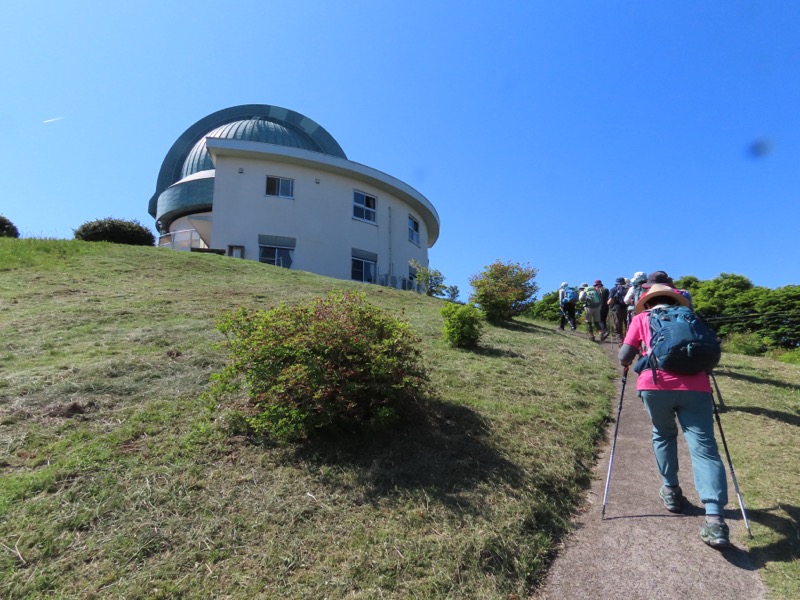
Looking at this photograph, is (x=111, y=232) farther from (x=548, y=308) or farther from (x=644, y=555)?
(x=644, y=555)

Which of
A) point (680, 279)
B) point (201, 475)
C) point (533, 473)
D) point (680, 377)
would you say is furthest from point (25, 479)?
point (680, 279)

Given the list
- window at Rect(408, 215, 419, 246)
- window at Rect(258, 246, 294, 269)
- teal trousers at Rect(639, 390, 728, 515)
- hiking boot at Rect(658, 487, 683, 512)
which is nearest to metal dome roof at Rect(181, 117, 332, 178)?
window at Rect(408, 215, 419, 246)

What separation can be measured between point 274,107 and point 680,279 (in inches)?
1016

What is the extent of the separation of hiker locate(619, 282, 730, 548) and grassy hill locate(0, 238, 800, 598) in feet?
1.27

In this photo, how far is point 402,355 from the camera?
4539 mm

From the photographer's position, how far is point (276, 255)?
69.8ft

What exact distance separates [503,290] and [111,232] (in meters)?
16.9

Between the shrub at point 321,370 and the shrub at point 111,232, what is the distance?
732 inches

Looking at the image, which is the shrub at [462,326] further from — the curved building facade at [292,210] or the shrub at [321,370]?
the curved building facade at [292,210]

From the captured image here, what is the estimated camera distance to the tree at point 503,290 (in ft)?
40.3

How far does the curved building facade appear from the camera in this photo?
21094 millimetres

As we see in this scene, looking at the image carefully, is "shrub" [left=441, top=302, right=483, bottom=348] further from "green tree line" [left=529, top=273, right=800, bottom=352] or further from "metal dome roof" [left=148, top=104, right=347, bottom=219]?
"metal dome roof" [left=148, top=104, right=347, bottom=219]

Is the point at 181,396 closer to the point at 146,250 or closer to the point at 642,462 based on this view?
the point at 642,462

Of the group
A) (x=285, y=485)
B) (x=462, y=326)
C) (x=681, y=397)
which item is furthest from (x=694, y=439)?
(x=462, y=326)
